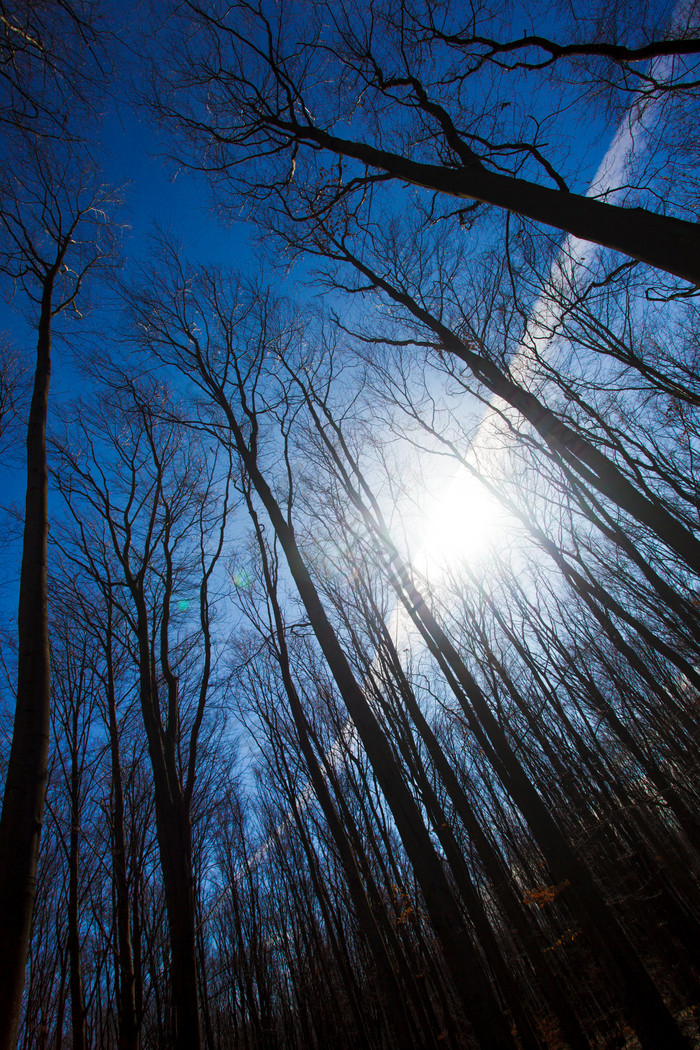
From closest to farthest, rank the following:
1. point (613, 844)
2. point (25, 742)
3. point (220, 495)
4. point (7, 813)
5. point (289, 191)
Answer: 1. point (7, 813)
2. point (25, 742)
3. point (289, 191)
4. point (220, 495)
5. point (613, 844)

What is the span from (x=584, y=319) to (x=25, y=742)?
34.1ft

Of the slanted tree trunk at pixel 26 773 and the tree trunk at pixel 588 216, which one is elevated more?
the tree trunk at pixel 588 216

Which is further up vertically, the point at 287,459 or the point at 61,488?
the point at 61,488

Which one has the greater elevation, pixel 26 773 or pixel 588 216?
pixel 588 216

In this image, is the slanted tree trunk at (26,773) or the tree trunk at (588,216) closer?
the slanted tree trunk at (26,773)

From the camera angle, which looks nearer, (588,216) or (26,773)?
(26,773)

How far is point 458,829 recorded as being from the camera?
→ 30.2ft

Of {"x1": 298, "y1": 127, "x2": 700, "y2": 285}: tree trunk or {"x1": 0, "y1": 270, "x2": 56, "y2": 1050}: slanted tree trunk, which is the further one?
{"x1": 298, "y1": 127, "x2": 700, "y2": 285}: tree trunk

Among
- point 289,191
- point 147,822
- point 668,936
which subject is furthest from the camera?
point 147,822

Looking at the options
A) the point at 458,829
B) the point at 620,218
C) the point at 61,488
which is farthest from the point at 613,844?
the point at 61,488

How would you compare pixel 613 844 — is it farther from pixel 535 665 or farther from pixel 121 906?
pixel 121 906

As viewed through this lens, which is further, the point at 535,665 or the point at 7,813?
the point at 535,665

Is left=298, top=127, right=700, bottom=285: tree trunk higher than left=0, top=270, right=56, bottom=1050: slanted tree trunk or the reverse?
higher

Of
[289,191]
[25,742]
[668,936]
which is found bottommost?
[668,936]
